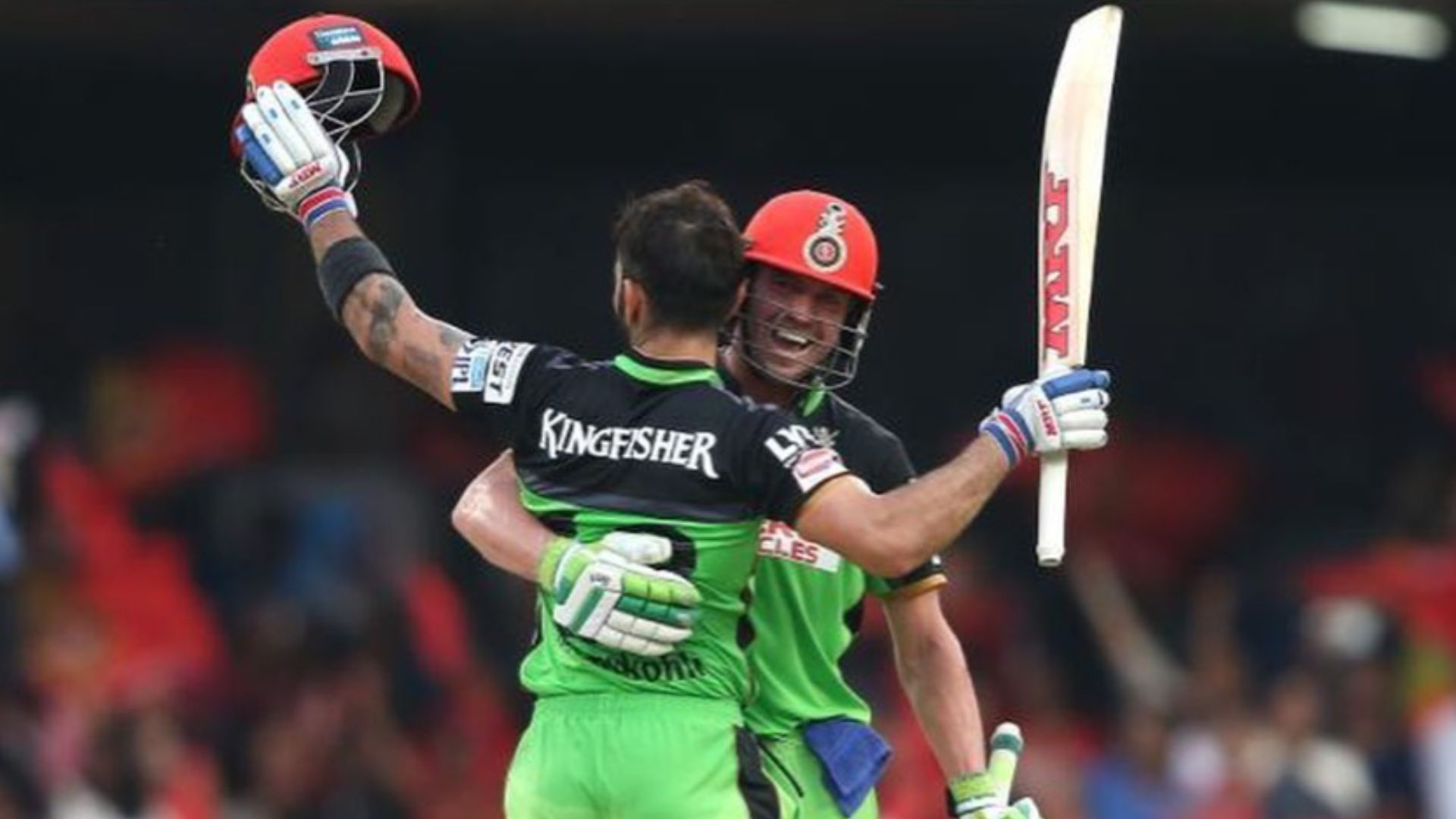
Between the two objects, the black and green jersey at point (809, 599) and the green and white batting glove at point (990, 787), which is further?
the green and white batting glove at point (990, 787)

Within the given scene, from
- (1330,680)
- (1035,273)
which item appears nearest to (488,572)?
(1035,273)

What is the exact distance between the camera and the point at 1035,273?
14414 millimetres

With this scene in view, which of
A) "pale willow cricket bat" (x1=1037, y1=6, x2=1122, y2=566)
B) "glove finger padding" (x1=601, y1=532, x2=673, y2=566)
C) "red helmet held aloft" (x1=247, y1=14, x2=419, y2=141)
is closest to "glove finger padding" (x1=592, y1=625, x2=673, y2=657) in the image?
"glove finger padding" (x1=601, y1=532, x2=673, y2=566)

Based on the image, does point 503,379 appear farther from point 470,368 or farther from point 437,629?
point 437,629

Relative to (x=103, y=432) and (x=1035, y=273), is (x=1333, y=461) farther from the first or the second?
(x=103, y=432)

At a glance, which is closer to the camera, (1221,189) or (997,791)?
(997,791)

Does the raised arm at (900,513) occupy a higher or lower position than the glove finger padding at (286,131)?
lower

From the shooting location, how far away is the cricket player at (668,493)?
626 centimetres

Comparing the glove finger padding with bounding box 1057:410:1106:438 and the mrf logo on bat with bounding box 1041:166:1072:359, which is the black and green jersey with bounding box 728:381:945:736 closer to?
the mrf logo on bat with bounding box 1041:166:1072:359

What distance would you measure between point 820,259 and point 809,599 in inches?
25.8

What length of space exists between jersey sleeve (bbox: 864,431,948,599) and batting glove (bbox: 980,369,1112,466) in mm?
493

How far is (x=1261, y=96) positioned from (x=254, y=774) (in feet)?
15.8

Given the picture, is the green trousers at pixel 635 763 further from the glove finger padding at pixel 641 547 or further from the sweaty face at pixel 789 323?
the sweaty face at pixel 789 323

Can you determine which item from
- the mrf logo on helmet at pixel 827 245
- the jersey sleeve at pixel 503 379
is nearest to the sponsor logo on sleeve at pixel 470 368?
the jersey sleeve at pixel 503 379
